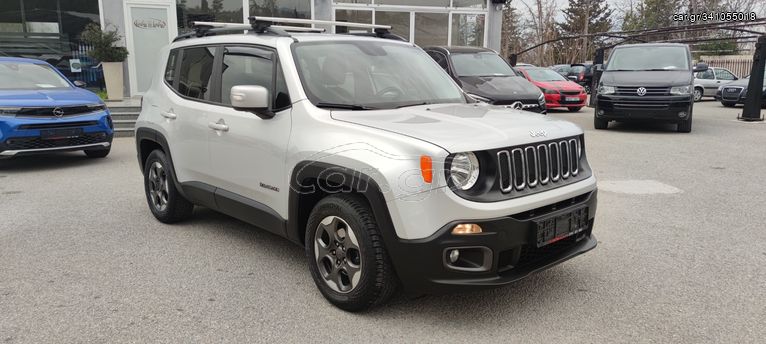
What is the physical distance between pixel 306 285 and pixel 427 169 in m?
1.47

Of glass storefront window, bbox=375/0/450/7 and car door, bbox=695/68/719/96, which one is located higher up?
glass storefront window, bbox=375/0/450/7

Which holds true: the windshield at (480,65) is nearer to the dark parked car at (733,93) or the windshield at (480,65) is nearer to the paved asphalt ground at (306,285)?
the paved asphalt ground at (306,285)

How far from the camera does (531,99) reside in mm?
10625

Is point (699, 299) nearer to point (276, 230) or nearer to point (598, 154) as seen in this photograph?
point (276, 230)

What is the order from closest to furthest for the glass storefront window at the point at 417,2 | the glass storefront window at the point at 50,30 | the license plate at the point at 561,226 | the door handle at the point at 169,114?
the license plate at the point at 561,226, the door handle at the point at 169,114, the glass storefront window at the point at 50,30, the glass storefront window at the point at 417,2

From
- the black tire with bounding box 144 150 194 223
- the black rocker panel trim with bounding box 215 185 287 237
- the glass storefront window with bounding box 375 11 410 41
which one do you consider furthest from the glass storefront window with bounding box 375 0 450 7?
the black rocker panel trim with bounding box 215 185 287 237

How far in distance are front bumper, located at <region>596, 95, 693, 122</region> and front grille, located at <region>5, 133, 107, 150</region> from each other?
9855mm

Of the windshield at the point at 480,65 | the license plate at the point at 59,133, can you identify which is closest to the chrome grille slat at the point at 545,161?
the license plate at the point at 59,133

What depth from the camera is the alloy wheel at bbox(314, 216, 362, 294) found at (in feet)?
11.2

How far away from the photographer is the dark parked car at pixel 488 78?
10.5 metres

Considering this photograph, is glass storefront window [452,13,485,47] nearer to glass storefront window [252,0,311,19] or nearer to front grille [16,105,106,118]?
glass storefront window [252,0,311,19]

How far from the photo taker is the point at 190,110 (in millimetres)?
4824

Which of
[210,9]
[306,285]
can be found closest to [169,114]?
[306,285]

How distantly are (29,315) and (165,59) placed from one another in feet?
9.06
